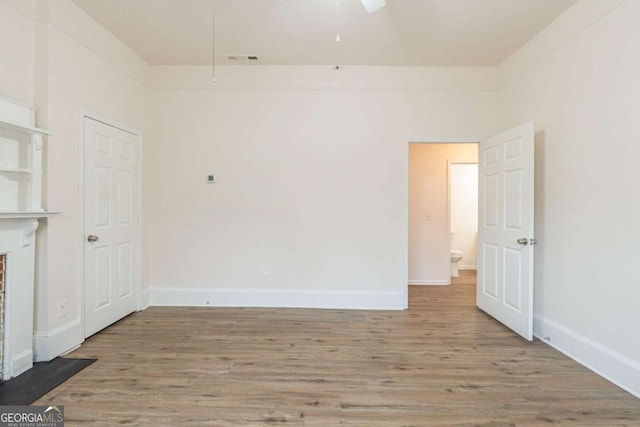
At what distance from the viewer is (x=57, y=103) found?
2.58 meters

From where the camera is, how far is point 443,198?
5.08 m

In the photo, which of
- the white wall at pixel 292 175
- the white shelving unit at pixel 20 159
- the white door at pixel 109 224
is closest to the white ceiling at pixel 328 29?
the white wall at pixel 292 175

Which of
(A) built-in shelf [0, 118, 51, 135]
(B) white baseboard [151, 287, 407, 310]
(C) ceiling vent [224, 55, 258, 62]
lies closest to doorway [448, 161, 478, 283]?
(B) white baseboard [151, 287, 407, 310]

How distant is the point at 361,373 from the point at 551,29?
338 centimetres

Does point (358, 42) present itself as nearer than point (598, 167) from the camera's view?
No

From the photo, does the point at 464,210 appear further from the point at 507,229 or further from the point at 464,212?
the point at 507,229

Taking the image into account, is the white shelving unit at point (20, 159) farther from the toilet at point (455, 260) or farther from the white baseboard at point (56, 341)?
the toilet at point (455, 260)

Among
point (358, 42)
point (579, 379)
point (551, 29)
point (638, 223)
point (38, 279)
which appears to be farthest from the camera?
point (358, 42)

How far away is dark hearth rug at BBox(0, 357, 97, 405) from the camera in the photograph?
2.02 metres

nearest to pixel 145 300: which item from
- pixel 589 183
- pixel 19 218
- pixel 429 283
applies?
pixel 19 218

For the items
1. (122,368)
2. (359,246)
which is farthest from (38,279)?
(359,246)

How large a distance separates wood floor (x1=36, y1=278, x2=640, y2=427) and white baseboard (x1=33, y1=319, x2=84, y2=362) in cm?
11

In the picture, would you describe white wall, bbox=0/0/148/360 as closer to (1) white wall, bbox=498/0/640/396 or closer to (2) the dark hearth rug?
(2) the dark hearth rug

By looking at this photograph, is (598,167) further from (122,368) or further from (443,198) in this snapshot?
(122,368)
